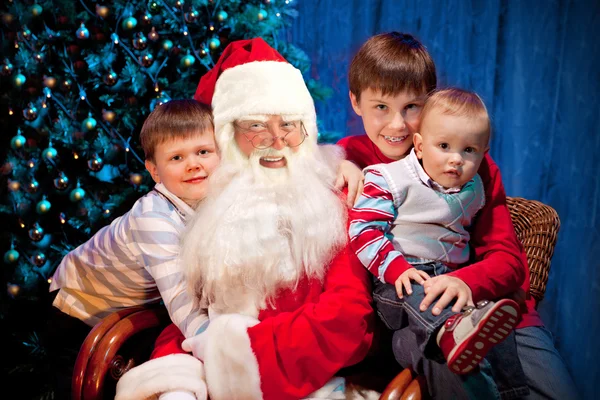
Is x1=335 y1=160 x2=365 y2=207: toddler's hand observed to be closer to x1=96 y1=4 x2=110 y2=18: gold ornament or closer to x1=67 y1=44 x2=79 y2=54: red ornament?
x1=96 y1=4 x2=110 y2=18: gold ornament

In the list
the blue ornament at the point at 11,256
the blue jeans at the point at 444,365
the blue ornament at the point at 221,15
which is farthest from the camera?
the blue ornament at the point at 11,256

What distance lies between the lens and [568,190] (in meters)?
3.32

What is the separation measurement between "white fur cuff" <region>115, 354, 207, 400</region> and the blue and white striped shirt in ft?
0.33

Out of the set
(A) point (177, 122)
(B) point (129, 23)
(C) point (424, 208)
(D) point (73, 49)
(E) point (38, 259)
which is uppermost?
(B) point (129, 23)

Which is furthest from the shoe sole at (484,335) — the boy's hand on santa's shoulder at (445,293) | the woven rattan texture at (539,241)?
the woven rattan texture at (539,241)

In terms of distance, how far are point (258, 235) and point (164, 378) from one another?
0.49m

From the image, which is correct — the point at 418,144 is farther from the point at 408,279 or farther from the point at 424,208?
the point at 408,279

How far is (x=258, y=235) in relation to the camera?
63.5 inches

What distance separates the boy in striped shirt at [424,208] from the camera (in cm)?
149

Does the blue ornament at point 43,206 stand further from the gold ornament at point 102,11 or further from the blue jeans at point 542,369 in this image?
the blue jeans at point 542,369

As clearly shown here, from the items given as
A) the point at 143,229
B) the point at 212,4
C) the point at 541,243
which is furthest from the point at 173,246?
the point at 212,4

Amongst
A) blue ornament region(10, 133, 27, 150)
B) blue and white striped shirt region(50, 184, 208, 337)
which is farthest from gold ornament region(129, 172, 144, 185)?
blue and white striped shirt region(50, 184, 208, 337)

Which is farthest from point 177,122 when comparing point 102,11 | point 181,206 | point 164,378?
point 102,11

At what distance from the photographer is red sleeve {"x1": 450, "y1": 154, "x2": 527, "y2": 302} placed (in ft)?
4.99
